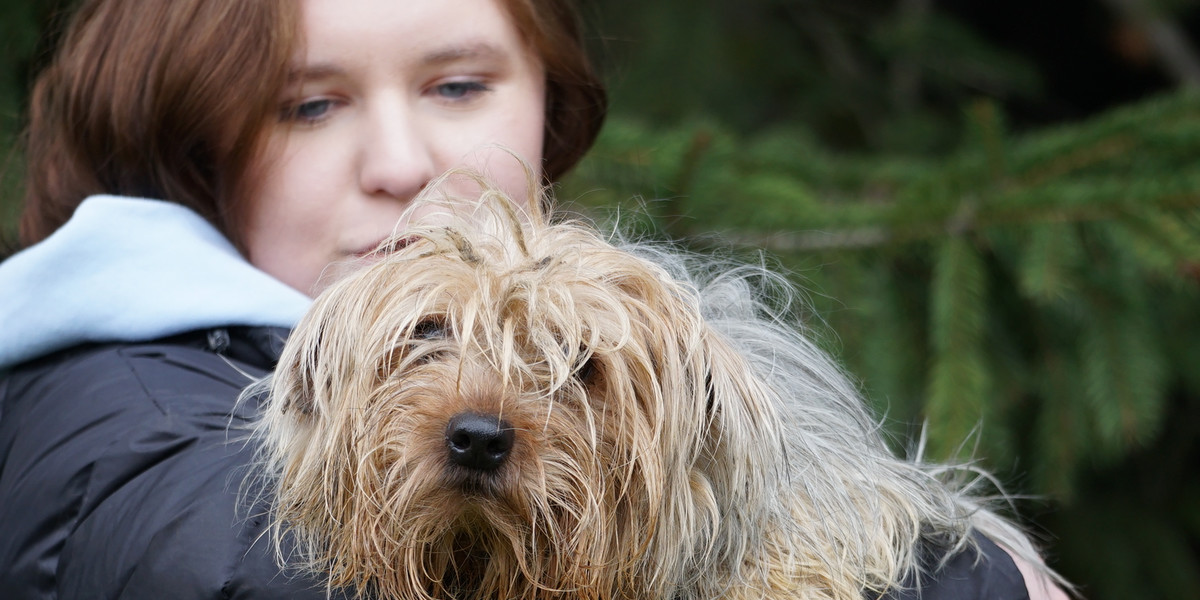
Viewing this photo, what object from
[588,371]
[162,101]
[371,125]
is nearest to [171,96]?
[162,101]

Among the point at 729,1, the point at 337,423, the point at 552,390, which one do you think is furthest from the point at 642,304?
the point at 729,1

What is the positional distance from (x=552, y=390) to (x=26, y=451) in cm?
80

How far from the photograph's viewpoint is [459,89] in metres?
1.87

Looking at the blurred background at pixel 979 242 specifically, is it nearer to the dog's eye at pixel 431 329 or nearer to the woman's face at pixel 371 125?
the woman's face at pixel 371 125

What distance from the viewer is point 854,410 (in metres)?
1.64

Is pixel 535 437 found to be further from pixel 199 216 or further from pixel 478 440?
pixel 199 216

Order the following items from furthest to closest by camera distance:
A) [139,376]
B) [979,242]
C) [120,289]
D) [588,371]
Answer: [979,242] → [120,289] → [139,376] → [588,371]

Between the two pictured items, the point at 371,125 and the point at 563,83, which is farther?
the point at 563,83

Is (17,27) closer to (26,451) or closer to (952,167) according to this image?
(26,451)

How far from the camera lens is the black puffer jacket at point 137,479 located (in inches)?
49.8

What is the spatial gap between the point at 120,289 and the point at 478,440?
0.73 meters

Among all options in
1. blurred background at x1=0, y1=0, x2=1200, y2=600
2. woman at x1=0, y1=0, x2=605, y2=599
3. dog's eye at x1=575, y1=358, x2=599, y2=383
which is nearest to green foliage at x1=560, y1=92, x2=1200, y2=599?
blurred background at x1=0, y1=0, x2=1200, y2=600

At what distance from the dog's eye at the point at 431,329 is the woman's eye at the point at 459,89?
1.98 feet

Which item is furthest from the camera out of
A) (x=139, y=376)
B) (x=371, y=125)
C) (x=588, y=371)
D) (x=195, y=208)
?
(x=195, y=208)
